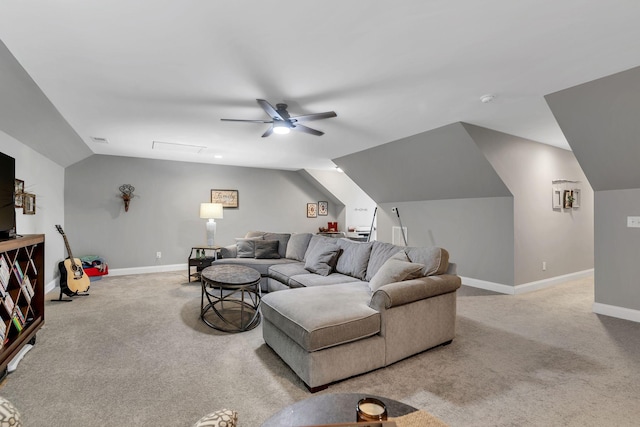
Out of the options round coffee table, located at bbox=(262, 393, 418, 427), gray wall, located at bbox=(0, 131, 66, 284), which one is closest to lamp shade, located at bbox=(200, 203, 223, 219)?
gray wall, located at bbox=(0, 131, 66, 284)

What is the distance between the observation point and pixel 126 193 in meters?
5.93

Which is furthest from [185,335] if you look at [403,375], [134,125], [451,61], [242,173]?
[242,173]

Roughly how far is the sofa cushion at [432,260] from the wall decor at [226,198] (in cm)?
504

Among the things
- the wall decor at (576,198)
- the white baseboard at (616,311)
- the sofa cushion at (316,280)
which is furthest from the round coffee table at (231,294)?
the wall decor at (576,198)

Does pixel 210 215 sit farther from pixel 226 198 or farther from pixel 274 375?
pixel 274 375

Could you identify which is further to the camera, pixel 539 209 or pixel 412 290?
pixel 539 209

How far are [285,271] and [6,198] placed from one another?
2727mm

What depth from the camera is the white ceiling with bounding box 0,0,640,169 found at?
1809mm

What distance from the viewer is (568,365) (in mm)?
2365

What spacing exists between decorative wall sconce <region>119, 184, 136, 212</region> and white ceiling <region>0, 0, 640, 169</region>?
230 centimetres

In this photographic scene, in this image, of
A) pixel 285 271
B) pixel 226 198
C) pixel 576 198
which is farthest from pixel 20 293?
pixel 576 198

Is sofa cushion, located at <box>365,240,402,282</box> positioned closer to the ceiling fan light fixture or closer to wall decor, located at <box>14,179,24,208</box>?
the ceiling fan light fixture

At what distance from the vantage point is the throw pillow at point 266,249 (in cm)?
491

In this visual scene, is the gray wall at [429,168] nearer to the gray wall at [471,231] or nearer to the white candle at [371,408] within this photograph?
the gray wall at [471,231]
